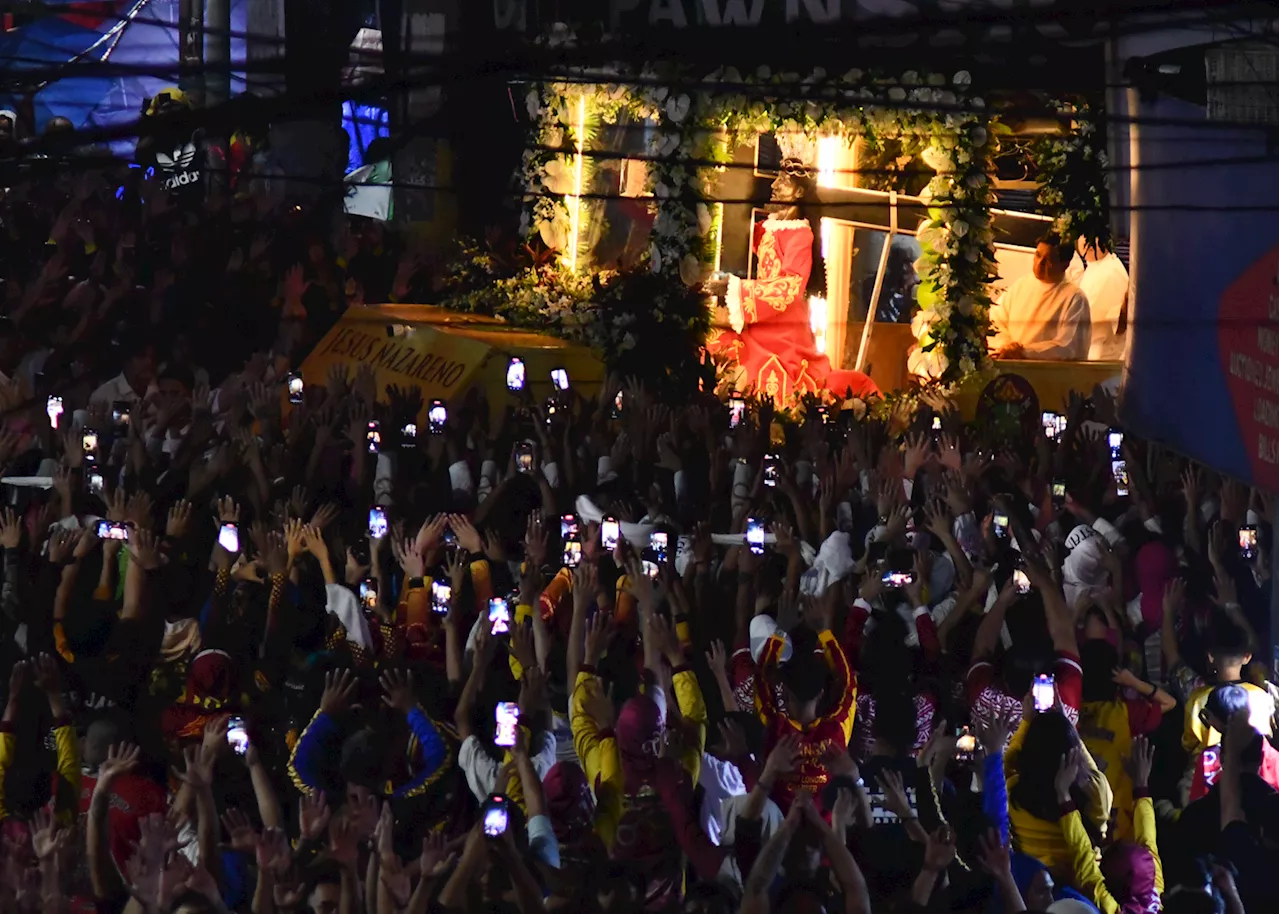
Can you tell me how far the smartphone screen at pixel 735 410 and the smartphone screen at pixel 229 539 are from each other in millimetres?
3836

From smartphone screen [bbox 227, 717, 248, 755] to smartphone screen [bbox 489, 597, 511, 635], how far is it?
1.23 metres

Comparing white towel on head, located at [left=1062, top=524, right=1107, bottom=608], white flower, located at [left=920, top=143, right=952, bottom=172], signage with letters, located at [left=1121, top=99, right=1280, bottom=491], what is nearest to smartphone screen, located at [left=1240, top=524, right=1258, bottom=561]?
signage with letters, located at [left=1121, top=99, right=1280, bottom=491]

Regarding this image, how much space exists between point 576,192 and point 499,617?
33.8ft

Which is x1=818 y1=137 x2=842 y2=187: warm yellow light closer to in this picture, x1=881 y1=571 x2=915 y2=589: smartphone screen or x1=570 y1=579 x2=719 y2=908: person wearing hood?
x1=881 y1=571 x2=915 y2=589: smartphone screen

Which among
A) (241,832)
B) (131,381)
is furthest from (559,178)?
(241,832)

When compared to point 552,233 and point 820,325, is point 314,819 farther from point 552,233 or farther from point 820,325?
point 552,233

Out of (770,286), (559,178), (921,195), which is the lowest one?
(770,286)

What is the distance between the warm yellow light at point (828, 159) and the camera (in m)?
16.9

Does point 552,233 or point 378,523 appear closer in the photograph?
point 378,523

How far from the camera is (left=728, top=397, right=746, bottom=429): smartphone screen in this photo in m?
12.3

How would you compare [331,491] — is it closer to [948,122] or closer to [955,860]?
[955,860]

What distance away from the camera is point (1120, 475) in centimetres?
1043

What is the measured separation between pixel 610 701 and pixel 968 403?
9.41 m

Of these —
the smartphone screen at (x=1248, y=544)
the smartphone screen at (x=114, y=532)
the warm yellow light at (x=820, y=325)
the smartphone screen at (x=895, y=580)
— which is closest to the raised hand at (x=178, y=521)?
the smartphone screen at (x=114, y=532)
